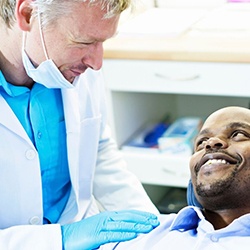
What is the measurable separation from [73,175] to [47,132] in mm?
140

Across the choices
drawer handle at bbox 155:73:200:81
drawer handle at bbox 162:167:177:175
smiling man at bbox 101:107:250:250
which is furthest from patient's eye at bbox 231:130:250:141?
drawer handle at bbox 162:167:177:175

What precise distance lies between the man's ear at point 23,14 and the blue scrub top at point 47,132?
149 millimetres

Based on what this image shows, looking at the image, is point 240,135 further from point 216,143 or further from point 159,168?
point 159,168

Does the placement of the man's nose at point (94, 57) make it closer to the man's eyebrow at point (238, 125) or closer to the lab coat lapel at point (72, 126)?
the lab coat lapel at point (72, 126)

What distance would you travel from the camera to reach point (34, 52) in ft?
5.29

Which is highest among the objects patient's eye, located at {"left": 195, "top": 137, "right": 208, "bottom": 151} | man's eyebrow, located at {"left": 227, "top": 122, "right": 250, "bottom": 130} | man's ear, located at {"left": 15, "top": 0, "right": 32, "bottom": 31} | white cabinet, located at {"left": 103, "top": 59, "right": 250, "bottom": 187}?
man's ear, located at {"left": 15, "top": 0, "right": 32, "bottom": 31}

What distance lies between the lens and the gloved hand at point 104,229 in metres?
1.67

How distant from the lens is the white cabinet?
230 centimetres

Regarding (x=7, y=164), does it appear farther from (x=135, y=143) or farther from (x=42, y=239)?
(x=135, y=143)

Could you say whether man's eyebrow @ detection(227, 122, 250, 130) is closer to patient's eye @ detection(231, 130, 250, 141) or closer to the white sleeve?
patient's eye @ detection(231, 130, 250, 141)

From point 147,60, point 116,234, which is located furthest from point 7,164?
point 147,60

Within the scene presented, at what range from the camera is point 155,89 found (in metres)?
2.42

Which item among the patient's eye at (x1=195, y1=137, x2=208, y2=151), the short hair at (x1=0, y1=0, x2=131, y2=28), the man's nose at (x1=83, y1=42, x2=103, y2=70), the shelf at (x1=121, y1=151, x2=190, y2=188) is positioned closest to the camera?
the short hair at (x1=0, y1=0, x2=131, y2=28)

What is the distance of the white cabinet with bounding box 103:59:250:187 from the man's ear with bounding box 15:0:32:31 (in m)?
0.85
